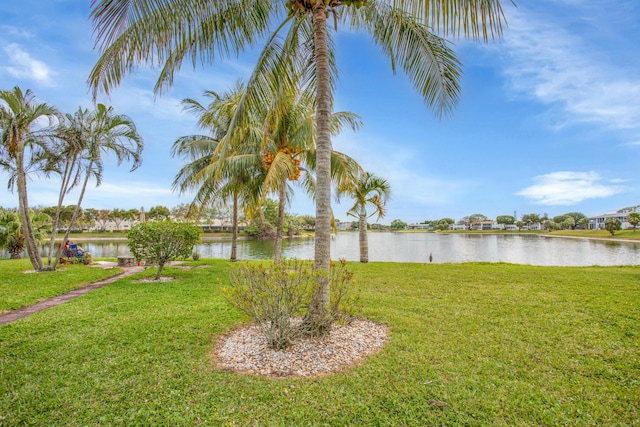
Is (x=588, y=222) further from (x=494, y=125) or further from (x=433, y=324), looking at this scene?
(x=433, y=324)

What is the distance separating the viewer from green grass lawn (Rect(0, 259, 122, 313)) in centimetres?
663

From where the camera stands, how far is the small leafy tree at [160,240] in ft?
28.3

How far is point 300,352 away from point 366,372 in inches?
34.4

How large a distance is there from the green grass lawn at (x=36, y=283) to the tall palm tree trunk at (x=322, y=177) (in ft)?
21.7

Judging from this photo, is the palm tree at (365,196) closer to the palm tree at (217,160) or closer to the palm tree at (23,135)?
the palm tree at (217,160)

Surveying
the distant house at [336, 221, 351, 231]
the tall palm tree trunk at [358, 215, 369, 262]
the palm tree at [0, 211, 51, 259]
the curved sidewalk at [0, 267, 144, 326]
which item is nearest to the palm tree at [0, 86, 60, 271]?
the curved sidewalk at [0, 267, 144, 326]

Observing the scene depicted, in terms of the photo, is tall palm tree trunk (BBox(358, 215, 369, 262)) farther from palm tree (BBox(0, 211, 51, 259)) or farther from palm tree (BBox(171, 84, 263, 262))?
palm tree (BBox(0, 211, 51, 259))

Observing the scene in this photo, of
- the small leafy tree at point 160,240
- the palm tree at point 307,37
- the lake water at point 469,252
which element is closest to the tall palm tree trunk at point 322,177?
the palm tree at point 307,37

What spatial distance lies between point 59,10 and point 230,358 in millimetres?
5782

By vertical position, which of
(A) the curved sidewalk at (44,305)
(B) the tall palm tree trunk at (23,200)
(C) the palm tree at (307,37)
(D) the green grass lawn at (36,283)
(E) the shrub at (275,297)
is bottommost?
(A) the curved sidewalk at (44,305)

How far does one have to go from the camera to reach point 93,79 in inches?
151

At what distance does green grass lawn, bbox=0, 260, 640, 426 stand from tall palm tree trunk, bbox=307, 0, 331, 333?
967mm

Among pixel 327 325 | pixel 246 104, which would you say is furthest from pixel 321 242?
pixel 246 104

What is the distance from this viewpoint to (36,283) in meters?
8.34
